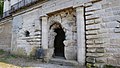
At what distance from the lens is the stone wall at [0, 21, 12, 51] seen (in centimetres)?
1368

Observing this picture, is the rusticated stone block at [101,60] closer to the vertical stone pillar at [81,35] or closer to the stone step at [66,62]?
the vertical stone pillar at [81,35]

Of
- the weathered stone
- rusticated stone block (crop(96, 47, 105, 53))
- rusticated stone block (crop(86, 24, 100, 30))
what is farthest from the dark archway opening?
rusticated stone block (crop(96, 47, 105, 53))

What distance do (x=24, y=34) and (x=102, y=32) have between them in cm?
666

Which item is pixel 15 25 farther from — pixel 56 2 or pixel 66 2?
pixel 66 2

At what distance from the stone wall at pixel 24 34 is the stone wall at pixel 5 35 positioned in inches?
61.7

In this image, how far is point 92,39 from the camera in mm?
6492

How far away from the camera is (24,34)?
11.0 meters

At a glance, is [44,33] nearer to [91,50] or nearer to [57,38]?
[57,38]

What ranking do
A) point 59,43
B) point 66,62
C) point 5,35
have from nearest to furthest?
1. point 66,62
2. point 59,43
3. point 5,35

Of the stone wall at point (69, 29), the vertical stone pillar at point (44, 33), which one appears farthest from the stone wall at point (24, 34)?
the stone wall at point (69, 29)

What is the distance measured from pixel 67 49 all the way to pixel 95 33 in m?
2.08

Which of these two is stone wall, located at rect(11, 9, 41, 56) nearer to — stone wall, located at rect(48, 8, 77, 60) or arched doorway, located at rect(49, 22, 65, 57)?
arched doorway, located at rect(49, 22, 65, 57)

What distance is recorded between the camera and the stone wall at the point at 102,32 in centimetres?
569

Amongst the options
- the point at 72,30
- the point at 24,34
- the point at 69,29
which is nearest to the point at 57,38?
the point at 69,29
